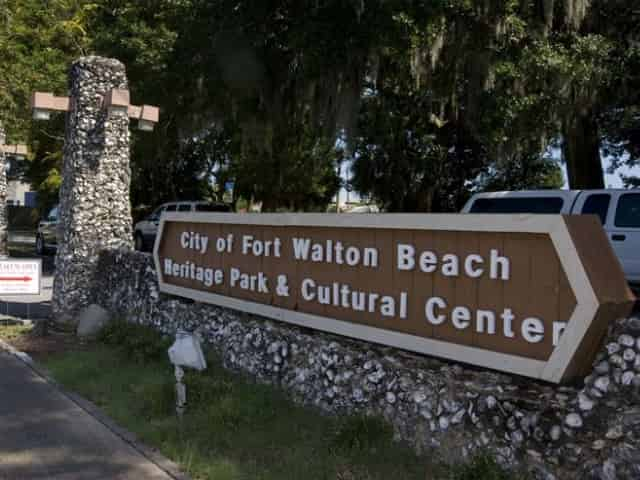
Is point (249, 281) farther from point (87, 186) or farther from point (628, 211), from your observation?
point (628, 211)

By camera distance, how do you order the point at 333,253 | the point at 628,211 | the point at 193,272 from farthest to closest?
the point at 628,211 → the point at 193,272 → the point at 333,253

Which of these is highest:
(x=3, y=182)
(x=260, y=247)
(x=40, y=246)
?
(x=3, y=182)

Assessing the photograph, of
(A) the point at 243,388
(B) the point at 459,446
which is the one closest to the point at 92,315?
(A) the point at 243,388

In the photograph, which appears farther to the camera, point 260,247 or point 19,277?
point 19,277

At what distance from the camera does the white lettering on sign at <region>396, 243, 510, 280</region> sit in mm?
4953

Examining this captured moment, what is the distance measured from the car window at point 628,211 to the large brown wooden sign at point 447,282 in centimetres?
620

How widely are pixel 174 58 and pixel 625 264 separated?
11.7 meters

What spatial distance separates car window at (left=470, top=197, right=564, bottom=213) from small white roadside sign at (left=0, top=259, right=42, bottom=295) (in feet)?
23.2

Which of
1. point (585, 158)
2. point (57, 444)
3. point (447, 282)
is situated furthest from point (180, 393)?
point (585, 158)

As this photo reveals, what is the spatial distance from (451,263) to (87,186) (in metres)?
7.60

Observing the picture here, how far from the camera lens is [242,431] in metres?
6.00

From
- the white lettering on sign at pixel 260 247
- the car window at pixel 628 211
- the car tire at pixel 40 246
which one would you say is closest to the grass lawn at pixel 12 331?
the white lettering on sign at pixel 260 247

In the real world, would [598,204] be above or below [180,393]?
above

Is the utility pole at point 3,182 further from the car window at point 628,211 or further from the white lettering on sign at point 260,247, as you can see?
the car window at point 628,211
